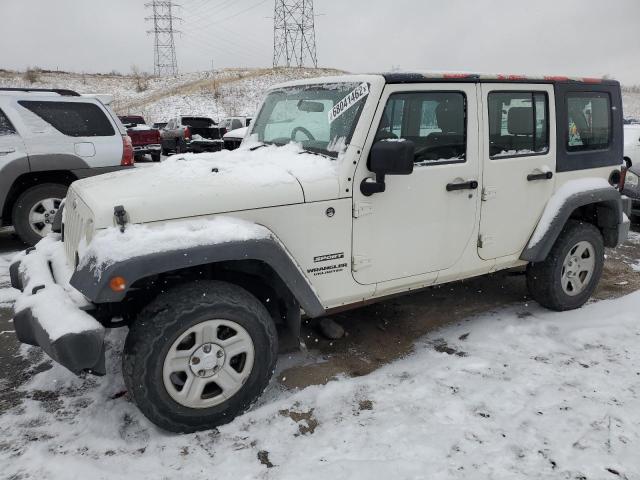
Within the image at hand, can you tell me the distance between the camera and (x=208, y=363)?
264 cm

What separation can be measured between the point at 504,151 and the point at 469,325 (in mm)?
1446

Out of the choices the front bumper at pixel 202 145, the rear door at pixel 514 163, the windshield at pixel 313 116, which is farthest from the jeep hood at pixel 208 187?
the front bumper at pixel 202 145

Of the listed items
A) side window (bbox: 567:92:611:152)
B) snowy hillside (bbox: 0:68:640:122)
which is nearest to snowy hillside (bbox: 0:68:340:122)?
snowy hillside (bbox: 0:68:640:122)

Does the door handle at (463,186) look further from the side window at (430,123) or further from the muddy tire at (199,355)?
the muddy tire at (199,355)

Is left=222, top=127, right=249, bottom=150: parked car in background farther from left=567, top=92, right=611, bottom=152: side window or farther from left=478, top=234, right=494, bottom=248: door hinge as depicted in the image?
left=567, top=92, right=611, bottom=152: side window

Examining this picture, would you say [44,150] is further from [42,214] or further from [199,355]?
[199,355]

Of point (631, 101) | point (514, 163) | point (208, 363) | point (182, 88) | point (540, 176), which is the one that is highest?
point (182, 88)

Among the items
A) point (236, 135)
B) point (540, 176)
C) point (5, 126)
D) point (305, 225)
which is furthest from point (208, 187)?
point (5, 126)

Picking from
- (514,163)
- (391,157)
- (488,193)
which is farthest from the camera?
(514,163)

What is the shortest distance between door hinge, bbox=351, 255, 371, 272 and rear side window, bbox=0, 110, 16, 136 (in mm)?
5150

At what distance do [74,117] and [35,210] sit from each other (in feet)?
4.32

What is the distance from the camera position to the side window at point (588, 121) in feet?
13.2

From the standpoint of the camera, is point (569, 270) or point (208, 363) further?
point (569, 270)

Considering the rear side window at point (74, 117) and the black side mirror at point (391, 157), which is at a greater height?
the rear side window at point (74, 117)
